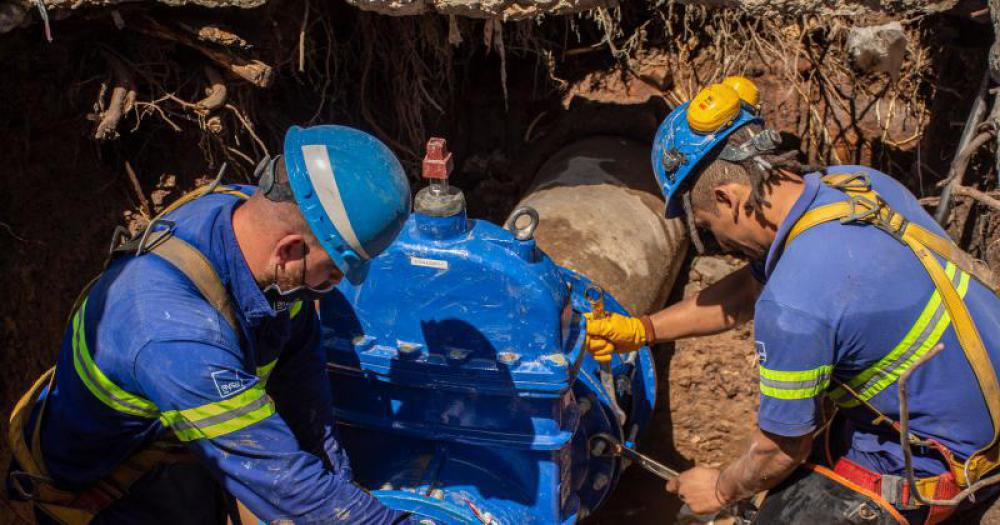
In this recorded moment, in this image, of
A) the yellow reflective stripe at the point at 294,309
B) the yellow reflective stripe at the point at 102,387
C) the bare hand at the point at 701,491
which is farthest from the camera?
the bare hand at the point at 701,491

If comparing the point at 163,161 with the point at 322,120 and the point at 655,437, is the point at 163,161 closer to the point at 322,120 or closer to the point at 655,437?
the point at 322,120

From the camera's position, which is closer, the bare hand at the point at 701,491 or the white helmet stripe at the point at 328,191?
the white helmet stripe at the point at 328,191

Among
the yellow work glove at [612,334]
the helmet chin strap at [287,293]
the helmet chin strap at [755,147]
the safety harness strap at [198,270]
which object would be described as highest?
the helmet chin strap at [755,147]

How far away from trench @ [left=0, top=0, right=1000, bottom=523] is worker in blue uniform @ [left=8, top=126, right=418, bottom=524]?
1453mm

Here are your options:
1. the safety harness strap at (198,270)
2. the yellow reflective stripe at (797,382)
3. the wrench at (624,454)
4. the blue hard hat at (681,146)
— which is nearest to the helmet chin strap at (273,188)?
the safety harness strap at (198,270)

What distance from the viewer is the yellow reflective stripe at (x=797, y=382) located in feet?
7.66

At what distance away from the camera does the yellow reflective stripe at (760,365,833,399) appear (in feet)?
7.66

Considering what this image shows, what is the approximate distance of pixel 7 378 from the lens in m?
3.68

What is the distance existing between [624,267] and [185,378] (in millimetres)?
2223

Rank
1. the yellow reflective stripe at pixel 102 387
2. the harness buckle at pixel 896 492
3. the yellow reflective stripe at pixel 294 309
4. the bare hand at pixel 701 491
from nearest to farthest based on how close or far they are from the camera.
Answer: the yellow reflective stripe at pixel 102 387 < the yellow reflective stripe at pixel 294 309 < the harness buckle at pixel 896 492 < the bare hand at pixel 701 491

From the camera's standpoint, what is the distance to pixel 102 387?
7.20 ft

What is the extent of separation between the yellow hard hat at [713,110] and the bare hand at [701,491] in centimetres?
109

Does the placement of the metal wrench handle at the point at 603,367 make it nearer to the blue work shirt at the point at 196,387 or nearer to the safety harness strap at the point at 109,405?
the blue work shirt at the point at 196,387

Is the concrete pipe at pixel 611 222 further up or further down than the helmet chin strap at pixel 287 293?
further down
